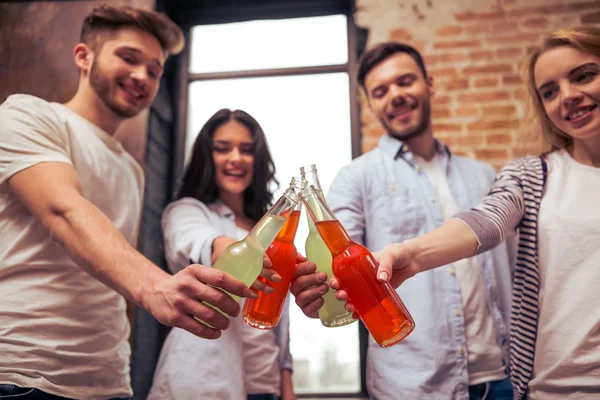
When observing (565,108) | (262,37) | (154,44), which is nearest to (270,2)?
(262,37)

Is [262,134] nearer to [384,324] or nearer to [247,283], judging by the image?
[247,283]

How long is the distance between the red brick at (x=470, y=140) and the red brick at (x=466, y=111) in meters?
0.08

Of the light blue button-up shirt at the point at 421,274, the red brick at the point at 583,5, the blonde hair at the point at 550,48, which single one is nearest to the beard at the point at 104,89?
the light blue button-up shirt at the point at 421,274

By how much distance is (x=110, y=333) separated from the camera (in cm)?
113

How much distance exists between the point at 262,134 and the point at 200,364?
0.71 m

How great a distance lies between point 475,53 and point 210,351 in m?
1.33

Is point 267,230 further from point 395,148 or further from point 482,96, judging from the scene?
point 482,96

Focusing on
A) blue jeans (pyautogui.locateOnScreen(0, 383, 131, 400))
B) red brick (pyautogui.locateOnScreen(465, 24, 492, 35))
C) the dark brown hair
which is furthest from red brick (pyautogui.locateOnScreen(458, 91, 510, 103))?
blue jeans (pyautogui.locateOnScreen(0, 383, 131, 400))

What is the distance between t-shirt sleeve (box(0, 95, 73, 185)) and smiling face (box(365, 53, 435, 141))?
876mm

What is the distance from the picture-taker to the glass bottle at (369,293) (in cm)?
76

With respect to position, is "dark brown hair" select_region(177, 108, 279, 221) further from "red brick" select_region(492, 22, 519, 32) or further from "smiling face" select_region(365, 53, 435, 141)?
"red brick" select_region(492, 22, 519, 32)

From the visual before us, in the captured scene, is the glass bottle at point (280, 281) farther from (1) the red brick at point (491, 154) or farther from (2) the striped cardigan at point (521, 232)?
(1) the red brick at point (491, 154)

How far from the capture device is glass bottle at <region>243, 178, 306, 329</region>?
84 centimetres

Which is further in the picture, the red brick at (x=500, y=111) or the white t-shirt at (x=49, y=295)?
the red brick at (x=500, y=111)
